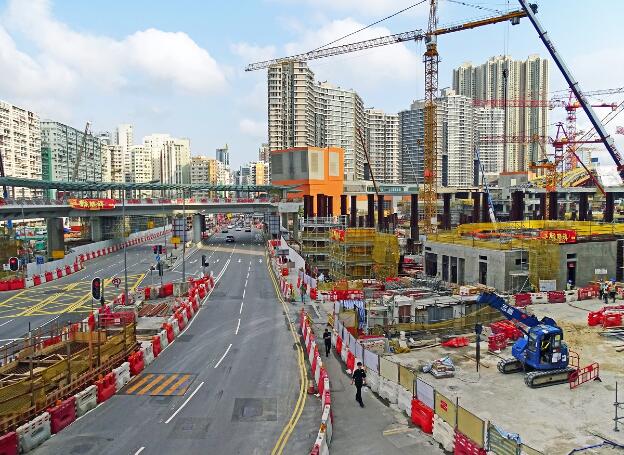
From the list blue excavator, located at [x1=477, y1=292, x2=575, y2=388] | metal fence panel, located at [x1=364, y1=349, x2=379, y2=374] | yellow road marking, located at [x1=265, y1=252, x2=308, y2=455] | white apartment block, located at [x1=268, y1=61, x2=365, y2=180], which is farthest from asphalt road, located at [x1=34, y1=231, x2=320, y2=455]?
white apartment block, located at [x1=268, y1=61, x2=365, y2=180]

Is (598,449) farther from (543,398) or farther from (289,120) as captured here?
(289,120)

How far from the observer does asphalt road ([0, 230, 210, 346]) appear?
32344 mm

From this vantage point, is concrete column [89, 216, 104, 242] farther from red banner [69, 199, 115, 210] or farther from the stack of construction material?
the stack of construction material

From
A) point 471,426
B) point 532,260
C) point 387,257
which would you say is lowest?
point 471,426

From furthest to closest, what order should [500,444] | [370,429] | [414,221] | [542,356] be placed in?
[414,221] < [542,356] < [370,429] < [500,444]

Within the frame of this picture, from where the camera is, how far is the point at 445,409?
50.4 ft

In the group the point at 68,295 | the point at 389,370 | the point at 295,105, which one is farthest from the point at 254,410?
the point at 295,105

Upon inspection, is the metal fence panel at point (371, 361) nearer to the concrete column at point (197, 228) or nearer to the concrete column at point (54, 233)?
the concrete column at point (54, 233)

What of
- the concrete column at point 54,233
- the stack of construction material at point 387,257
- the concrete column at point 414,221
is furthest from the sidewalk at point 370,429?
the concrete column at point 54,233

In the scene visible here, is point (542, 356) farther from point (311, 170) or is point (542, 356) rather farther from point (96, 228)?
point (311, 170)

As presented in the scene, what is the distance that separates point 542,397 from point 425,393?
6.26 meters

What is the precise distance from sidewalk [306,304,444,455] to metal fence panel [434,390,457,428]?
0.91 m

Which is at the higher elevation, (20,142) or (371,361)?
(20,142)

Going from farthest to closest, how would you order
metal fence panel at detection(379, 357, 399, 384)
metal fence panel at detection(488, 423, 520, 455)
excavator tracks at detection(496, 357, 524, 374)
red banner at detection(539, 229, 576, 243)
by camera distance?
red banner at detection(539, 229, 576, 243) → excavator tracks at detection(496, 357, 524, 374) → metal fence panel at detection(379, 357, 399, 384) → metal fence panel at detection(488, 423, 520, 455)
